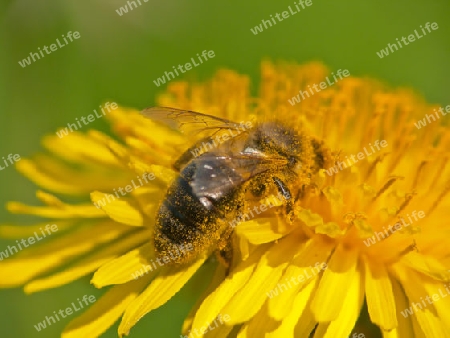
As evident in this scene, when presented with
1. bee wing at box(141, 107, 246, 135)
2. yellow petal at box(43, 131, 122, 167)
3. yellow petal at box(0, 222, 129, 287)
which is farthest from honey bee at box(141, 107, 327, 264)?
yellow petal at box(43, 131, 122, 167)

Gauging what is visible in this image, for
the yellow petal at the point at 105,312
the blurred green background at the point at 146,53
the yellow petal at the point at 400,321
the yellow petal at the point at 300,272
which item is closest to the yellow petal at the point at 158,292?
the yellow petal at the point at 105,312

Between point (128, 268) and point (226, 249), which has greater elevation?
point (128, 268)

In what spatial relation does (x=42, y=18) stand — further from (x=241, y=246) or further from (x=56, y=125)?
(x=241, y=246)

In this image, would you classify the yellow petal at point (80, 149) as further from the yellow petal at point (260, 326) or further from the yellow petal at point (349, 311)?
the yellow petal at point (349, 311)

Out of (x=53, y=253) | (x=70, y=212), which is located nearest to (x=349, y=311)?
(x=70, y=212)

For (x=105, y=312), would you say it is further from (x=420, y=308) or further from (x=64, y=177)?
(x=420, y=308)

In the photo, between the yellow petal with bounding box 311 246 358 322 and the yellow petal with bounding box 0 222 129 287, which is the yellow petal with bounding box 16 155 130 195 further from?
the yellow petal with bounding box 311 246 358 322

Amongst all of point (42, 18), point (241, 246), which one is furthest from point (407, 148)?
point (42, 18)
